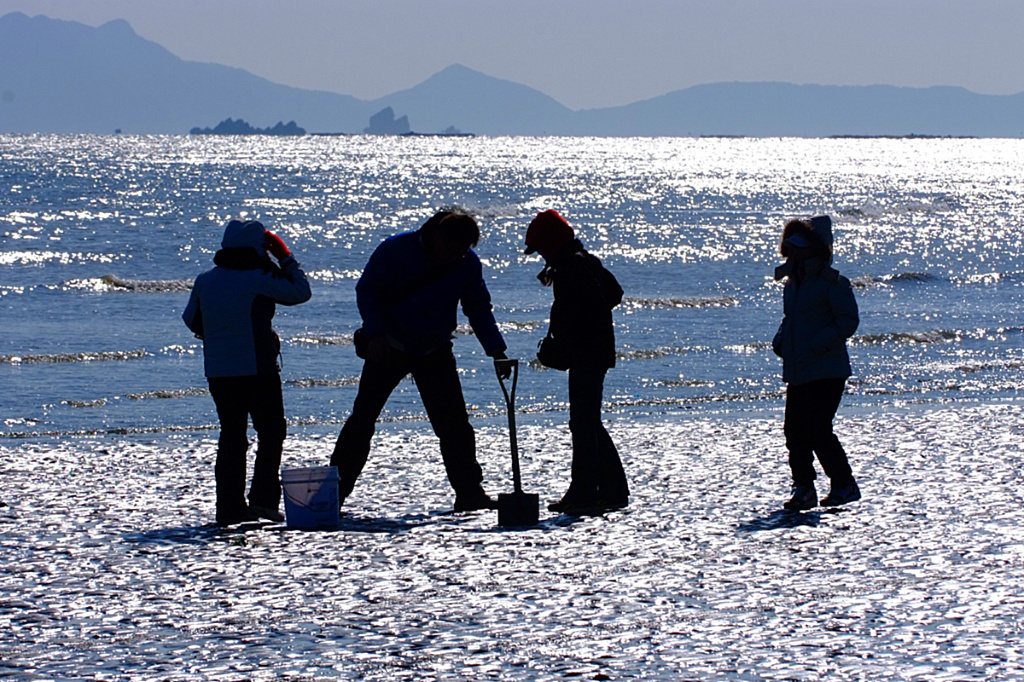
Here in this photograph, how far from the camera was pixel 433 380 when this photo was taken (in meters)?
7.61

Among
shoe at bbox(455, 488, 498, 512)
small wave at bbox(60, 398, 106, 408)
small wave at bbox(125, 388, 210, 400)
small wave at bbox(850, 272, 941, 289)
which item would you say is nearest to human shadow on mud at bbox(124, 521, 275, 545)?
shoe at bbox(455, 488, 498, 512)

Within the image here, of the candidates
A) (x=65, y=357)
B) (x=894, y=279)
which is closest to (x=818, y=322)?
(x=65, y=357)

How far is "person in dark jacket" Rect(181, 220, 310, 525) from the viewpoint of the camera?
23.2ft

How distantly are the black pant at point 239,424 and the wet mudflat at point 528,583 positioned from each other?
10.0 inches

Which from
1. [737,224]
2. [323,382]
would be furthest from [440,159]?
[323,382]

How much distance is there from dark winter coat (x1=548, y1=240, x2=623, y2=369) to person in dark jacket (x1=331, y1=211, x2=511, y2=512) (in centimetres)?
40

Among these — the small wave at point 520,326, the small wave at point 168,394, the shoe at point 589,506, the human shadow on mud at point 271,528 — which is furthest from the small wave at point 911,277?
the human shadow on mud at point 271,528

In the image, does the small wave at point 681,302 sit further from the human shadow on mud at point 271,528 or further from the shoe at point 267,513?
the shoe at point 267,513

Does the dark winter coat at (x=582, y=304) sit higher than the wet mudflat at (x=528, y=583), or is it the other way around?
the dark winter coat at (x=582, y=304)

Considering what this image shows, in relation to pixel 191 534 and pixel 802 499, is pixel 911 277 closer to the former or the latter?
pixel 802 499

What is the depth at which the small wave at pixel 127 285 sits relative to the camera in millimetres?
31812

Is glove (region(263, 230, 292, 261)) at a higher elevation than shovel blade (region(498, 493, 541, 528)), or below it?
higher

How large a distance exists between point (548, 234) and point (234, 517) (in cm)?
236

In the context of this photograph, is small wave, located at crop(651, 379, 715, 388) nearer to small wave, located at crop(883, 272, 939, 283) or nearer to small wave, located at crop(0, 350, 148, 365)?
small wave, located at crop(0, 350, 148, 365)
